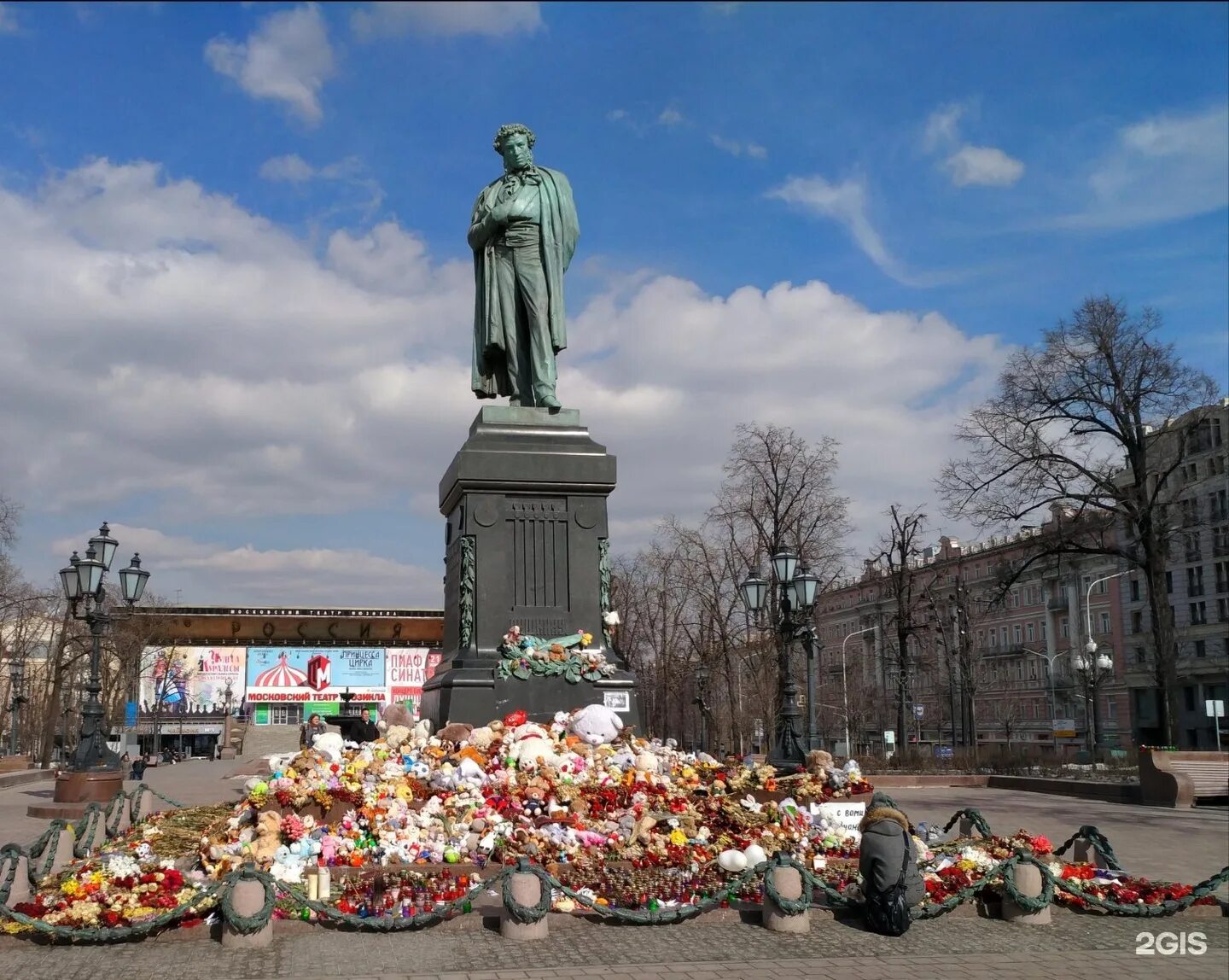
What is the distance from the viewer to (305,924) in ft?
27.0

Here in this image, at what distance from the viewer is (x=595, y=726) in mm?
11945

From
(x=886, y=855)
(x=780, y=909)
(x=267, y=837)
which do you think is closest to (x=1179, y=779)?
(x=886, y=855)

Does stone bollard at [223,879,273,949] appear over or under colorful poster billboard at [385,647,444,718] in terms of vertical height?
under

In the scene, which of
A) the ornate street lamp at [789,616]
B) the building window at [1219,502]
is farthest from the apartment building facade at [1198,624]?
the ornate street lamp at [789,616]

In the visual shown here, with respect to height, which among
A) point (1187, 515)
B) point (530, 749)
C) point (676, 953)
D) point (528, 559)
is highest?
point (1187, 515)

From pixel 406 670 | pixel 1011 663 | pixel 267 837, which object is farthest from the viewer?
pixel 1011 663

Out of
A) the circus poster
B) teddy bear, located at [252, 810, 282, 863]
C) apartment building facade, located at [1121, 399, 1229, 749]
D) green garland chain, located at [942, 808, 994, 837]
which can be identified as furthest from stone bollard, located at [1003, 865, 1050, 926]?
the circus poster

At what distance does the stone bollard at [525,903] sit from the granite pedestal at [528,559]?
4.32 m

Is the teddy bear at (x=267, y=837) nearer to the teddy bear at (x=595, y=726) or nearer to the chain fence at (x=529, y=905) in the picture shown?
the chain fence at (x=529, y=905)

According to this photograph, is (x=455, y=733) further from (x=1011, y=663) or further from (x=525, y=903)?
(x=1011, y=663)

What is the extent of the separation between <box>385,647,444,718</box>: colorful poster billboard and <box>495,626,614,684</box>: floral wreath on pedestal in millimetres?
56932

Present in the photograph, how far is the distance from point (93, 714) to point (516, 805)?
11265 mm

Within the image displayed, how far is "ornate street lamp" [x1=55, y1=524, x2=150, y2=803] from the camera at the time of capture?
→ 711 inches

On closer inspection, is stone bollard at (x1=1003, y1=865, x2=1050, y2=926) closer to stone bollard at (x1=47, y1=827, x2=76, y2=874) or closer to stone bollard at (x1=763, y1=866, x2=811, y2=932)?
stone bollard at (x1=763, y1=866, x2=811, y2=932)
